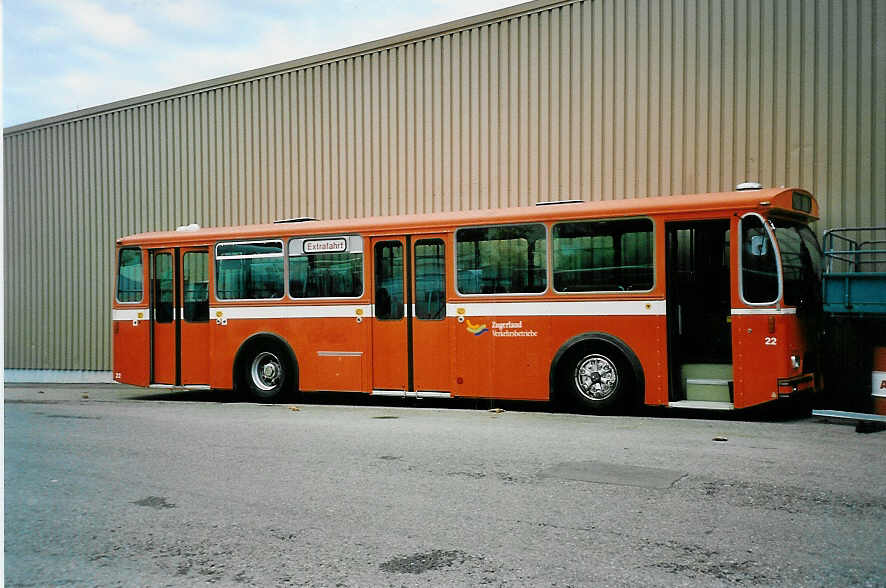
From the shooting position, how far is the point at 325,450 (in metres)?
8.30

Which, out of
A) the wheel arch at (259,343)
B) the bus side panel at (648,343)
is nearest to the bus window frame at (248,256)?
the wheel arch at (259,343)

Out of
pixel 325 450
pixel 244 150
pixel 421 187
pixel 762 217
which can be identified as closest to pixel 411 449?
pixel 325 450

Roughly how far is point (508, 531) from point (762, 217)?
6479 mm

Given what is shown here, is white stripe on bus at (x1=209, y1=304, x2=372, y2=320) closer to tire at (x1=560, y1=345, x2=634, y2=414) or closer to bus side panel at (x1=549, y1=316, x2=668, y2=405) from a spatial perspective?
tire at (x1=560, y1=345, x2=634, y2=414)

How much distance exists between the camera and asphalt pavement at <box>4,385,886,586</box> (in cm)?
459

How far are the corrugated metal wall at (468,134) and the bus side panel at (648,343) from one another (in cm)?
417

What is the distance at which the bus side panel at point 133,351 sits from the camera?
1466 cm

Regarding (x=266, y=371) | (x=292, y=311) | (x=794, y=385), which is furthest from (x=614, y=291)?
(x=266, y=371)

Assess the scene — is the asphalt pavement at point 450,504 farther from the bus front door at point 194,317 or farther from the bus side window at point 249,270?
the bus front door at point 194,317

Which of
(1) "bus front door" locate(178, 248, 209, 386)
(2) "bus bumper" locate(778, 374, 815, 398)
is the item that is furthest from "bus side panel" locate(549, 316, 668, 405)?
(1) "bus front door" locate(178, 248, 209, 386)

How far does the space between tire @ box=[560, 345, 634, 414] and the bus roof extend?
1.90 metres

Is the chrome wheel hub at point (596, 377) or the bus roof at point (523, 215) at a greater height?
the bus roof at point (523, 215)

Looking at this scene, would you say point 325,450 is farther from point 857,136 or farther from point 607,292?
point 857,136

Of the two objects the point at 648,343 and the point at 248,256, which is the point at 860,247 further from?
the point at 248,256
